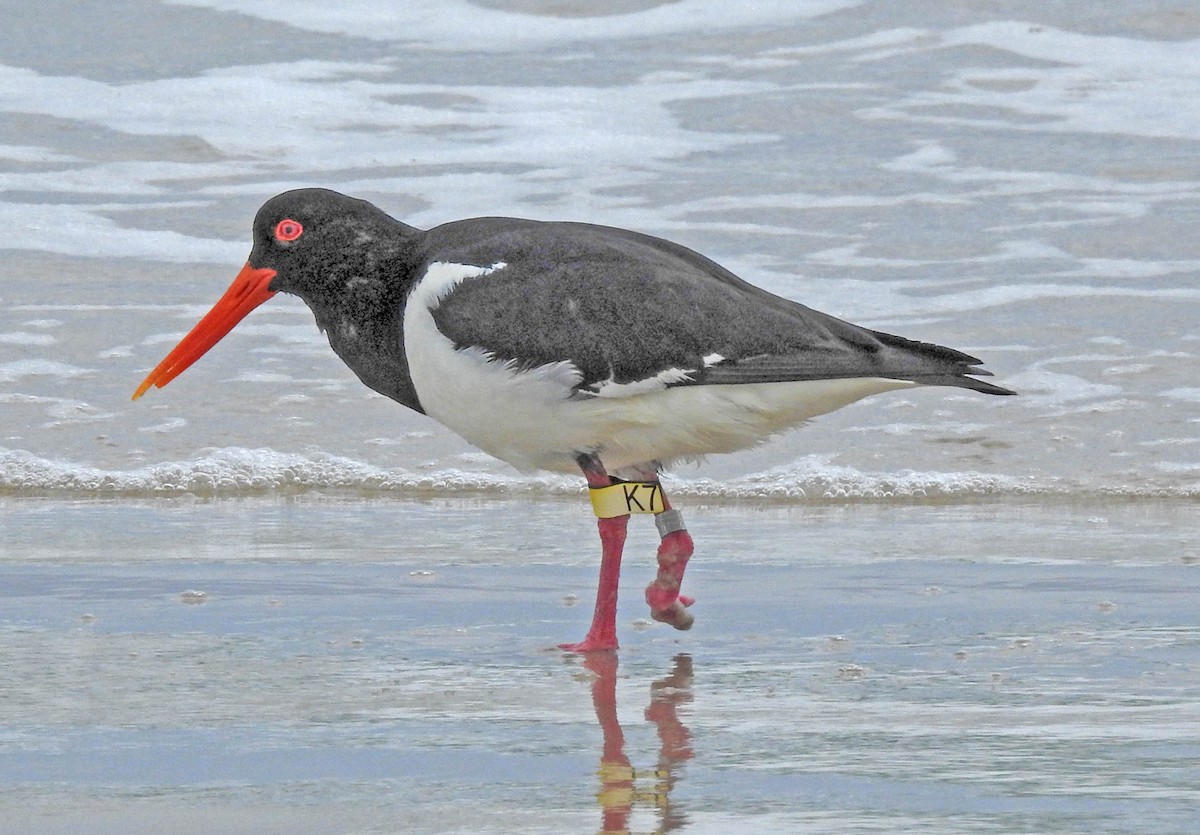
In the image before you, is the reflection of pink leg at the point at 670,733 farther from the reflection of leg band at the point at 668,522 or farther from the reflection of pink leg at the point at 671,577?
the reflection of leg band at the point at 668,522

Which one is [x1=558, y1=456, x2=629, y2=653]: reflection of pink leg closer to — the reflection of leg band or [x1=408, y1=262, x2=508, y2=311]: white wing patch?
the reflection of leg band

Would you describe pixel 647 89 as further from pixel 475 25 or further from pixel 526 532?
pixel 526 532

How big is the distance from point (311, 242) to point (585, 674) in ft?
5.13

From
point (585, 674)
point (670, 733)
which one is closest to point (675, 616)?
point (585, 674)

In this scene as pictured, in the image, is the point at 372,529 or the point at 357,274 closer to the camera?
the point at 357,274

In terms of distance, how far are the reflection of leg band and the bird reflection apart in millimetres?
616

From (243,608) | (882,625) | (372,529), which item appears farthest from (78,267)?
(882,625)

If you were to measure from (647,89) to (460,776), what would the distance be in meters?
13.7

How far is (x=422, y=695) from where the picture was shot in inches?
173

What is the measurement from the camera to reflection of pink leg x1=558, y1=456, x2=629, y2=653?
5023 millimetres

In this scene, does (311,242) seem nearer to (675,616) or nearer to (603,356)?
(603,356)

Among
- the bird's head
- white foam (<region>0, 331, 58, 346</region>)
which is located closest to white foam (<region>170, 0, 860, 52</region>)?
white foam (<region>0, 331, 58, 346</region>)

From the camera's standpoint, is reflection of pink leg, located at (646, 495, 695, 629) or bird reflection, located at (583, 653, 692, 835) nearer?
bird reflection, located at (583, 653, 692, 835)

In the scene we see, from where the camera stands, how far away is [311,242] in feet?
18.2
